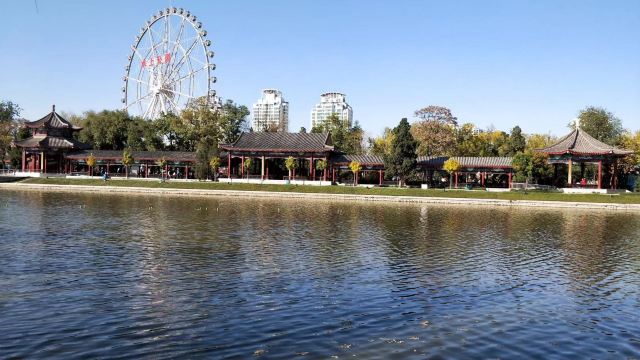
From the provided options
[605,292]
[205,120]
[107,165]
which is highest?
[205,120]

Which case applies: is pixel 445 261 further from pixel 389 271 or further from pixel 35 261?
pixel 35 261

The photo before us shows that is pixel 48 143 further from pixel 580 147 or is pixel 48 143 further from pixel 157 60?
pixel 580 147

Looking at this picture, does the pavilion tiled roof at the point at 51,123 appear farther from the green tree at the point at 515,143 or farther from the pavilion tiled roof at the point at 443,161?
the green tree at the point at 515,143

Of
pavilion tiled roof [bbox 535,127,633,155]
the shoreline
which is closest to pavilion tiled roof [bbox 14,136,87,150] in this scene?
the shoreline

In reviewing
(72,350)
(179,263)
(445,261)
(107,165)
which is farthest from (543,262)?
(107,165)

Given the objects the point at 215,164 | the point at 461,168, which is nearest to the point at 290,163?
the point at 215,164

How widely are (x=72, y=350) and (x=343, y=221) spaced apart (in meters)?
24.5

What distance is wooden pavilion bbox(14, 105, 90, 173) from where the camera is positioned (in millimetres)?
75000

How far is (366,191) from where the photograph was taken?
188 feet

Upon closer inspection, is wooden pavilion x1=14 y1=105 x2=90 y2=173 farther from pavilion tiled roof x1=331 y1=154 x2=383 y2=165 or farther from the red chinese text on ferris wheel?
pavilion tiled roof x1=331 y1=154 x2=383 y2=165

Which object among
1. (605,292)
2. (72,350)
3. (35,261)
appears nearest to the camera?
(72,350)

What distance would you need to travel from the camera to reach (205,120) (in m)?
82.9

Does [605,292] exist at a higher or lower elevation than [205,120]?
lower

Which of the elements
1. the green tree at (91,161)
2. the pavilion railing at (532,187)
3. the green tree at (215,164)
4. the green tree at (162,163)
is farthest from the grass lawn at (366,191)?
the green tree at (91,161)
